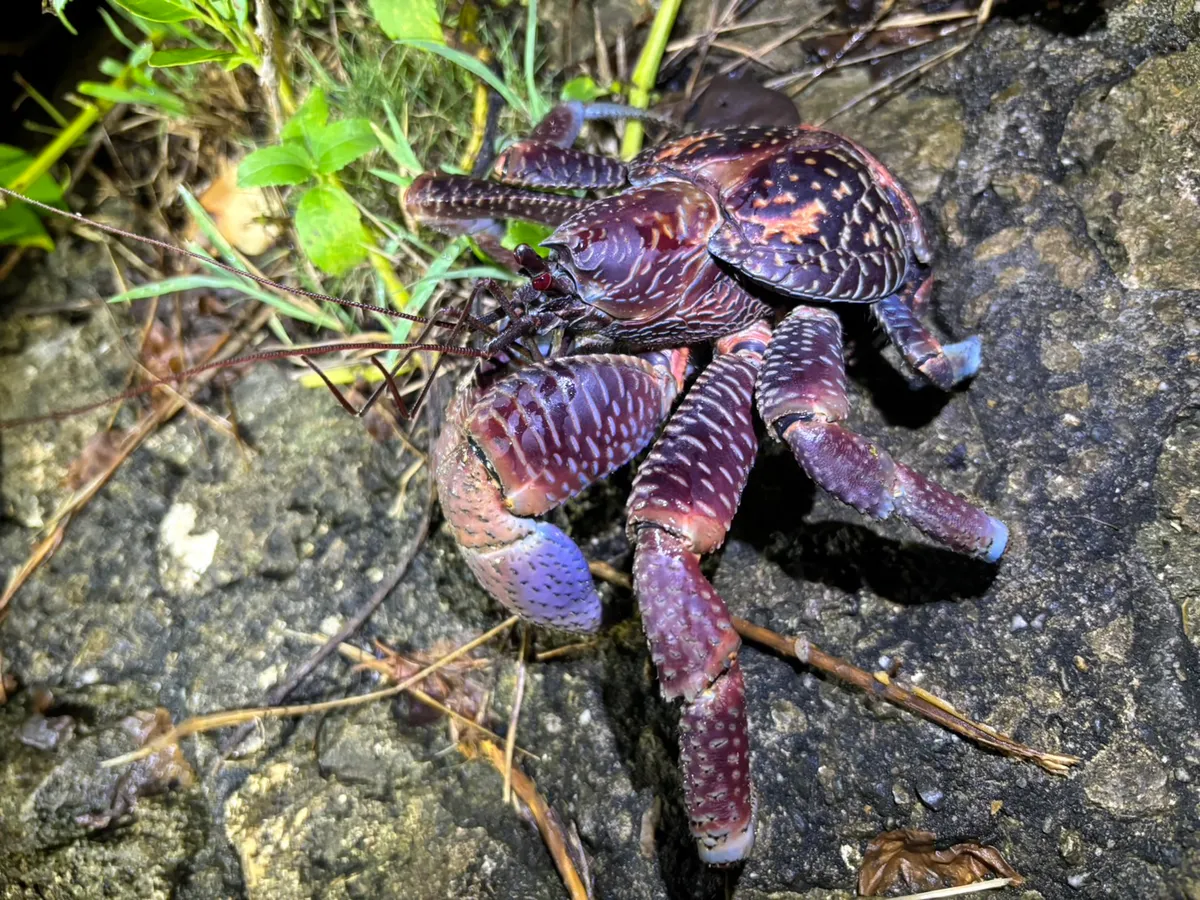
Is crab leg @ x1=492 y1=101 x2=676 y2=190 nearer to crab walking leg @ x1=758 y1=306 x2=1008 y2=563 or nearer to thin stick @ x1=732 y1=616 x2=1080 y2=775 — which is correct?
crab walking leg @ x1=758 y1=306 x2=1008 y2=563

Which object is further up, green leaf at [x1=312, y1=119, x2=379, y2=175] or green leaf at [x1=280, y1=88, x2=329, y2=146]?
green leaf at [x1=280, y1=88, x2=329, y2=146]

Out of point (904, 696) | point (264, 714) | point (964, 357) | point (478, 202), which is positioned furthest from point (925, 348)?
point (264, 714)

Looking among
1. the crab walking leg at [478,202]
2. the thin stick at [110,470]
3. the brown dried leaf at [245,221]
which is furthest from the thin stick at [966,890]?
the brown dried leaf at [245,221]

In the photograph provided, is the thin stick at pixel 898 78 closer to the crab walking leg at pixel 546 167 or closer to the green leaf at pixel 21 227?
the crab walking leg at pixel 546 167

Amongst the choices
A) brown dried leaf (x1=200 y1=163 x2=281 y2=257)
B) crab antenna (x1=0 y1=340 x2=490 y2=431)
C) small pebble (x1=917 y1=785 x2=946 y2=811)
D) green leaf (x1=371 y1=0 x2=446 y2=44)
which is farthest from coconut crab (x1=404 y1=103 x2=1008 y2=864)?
brown dried leaf (x1=200 y1=163 x2=281 y2=257)

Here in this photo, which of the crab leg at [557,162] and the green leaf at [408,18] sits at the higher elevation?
the green leaf at [408,18]

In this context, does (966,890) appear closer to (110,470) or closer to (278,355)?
(278,355)
